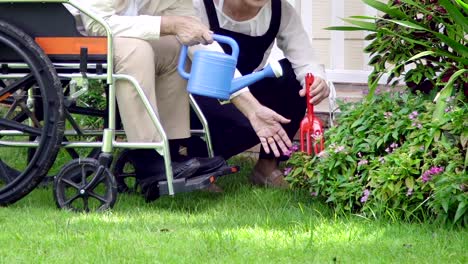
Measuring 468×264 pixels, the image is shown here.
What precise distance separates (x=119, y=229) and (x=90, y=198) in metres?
0.80

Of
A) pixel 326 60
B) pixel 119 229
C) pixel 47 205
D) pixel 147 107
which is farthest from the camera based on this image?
pixel 326 60

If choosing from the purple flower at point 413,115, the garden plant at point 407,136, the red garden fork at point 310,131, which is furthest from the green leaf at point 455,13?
the red garden fork at point 310,131

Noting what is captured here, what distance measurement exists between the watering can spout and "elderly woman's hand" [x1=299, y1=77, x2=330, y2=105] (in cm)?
32

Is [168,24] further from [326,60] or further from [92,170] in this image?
[326,60]

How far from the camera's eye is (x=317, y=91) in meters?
4.87

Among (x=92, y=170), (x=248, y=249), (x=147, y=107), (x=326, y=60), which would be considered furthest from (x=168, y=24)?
(x=326, y=60)

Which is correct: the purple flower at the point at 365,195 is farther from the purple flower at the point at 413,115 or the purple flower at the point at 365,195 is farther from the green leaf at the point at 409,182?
the purple flower at the point at 413,115

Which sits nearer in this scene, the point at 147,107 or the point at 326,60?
the point at 147,107

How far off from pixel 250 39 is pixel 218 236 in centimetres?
166

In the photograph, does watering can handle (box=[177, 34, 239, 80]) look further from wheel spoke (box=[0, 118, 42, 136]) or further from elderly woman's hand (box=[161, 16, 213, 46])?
wheel spoke (box=[0, 118, 42, 136])

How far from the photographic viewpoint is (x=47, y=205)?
183 inches

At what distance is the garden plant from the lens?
404cm

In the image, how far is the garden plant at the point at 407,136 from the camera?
13.3 feet

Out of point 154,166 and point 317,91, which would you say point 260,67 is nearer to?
point 317,91
